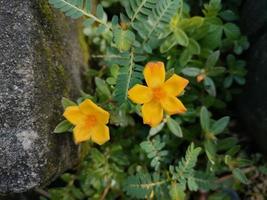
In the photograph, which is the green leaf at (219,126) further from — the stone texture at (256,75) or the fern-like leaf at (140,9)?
the fern-like leaf at (140,9)

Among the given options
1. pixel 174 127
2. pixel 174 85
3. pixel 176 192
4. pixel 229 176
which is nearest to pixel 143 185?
pixel 176 192

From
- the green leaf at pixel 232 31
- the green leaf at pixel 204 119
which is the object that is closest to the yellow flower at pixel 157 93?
the green leaf at pixel 204 119

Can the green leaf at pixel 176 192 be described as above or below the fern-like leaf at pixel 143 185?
above

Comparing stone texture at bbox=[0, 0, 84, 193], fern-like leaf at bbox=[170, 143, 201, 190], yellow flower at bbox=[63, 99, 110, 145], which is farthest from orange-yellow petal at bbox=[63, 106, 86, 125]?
fern-like leaf at bbox=[170, 143, 201, 190]

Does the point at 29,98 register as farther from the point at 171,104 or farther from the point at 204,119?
the point at 204,119

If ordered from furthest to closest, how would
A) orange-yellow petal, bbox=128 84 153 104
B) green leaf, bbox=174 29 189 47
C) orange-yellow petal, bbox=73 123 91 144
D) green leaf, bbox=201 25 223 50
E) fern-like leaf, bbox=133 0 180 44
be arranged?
green leaf, bbox=201 25 223 50, green leaf, bbox=174 29 189 47, fern-like leaf, bbox=133 0 180 44, orange-yellow petal, bbox=73 123 91 144, orange-yellow petal, bbox=128 84 153 104

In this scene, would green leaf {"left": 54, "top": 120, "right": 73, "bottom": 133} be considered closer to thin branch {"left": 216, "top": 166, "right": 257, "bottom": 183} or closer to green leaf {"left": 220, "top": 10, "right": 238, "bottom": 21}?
thin branch {"left": 216, "top": 166, "right": 257, "bottom": 183}

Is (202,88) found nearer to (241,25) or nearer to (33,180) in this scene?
(241,25)
